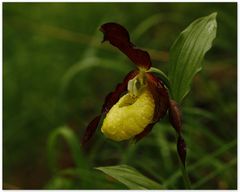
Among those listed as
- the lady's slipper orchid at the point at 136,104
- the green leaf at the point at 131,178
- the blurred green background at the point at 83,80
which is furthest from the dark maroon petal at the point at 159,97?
the blurred green background at the point at 83,80

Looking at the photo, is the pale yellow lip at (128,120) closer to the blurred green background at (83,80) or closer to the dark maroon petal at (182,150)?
the dark maroon petal at (182,150)

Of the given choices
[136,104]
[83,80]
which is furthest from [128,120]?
[83,80]

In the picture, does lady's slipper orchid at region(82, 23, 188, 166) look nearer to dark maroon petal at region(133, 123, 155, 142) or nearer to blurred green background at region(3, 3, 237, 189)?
dark maroon petal at region(133, 123, 155, 142)

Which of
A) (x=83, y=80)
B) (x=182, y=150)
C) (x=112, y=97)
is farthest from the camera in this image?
(x=83, y=80)

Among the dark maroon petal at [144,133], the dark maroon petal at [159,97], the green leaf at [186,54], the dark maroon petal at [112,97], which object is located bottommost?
the dark maroon petal at [144,133]

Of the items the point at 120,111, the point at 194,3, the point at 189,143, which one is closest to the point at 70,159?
the point at 189,143

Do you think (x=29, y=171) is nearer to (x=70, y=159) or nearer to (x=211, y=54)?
(x=70, y=159)

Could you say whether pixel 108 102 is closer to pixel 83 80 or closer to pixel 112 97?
pixel 112 97
